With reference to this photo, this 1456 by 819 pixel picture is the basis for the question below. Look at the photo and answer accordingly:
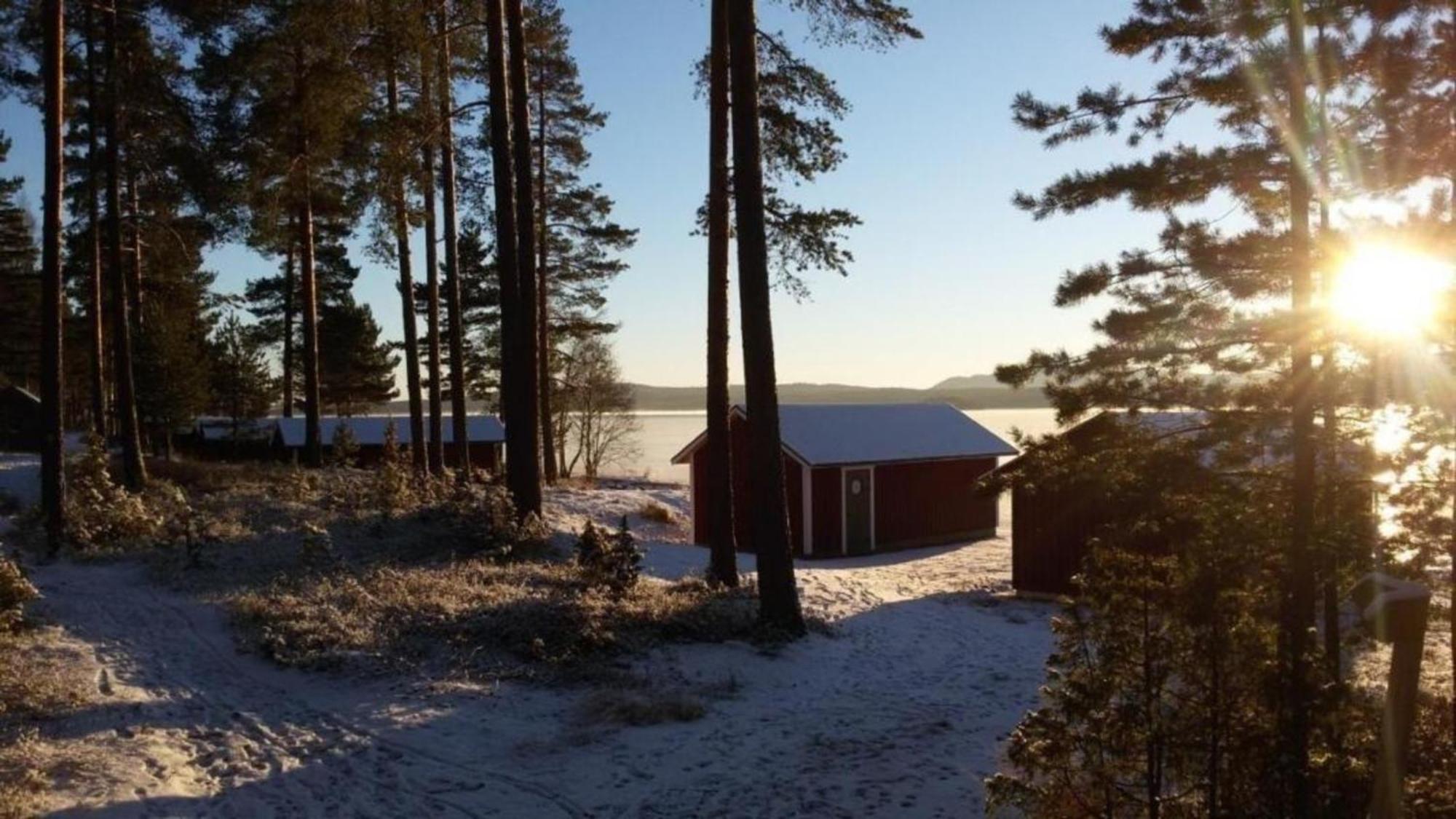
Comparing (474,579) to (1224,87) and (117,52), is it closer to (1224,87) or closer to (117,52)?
(1224,87)

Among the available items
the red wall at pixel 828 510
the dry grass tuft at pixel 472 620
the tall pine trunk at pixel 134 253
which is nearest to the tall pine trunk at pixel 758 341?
the dry grass tuft at pixel 472 620

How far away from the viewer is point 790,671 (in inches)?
437

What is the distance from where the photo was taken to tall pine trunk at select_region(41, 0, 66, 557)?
14070mm

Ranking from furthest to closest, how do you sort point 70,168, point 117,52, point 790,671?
point 70,168 → point 117,52 → point 790,671

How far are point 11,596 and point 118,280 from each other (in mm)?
11500

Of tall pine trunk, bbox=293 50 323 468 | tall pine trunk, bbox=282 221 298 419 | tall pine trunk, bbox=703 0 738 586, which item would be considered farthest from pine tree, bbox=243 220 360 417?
tall pine trunk, bbox=703 0 738 586

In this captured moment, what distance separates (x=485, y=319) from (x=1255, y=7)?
3524 cm

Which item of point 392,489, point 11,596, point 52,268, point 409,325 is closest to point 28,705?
point 11,596

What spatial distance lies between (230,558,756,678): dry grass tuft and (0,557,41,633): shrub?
1953 mm

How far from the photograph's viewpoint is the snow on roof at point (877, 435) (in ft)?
81.9

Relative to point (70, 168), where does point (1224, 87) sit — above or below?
below

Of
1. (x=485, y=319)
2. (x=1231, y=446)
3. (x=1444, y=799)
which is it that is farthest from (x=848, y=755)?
(x=485, y=319)

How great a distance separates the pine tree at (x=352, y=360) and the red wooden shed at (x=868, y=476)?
21.9 meters

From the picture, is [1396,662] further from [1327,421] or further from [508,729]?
[508,729]
